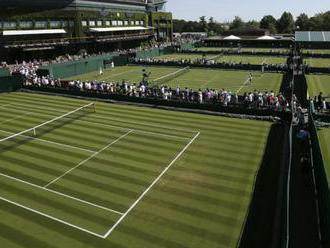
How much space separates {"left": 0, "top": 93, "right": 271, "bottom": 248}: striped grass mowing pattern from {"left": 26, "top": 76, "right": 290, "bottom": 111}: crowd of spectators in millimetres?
3014

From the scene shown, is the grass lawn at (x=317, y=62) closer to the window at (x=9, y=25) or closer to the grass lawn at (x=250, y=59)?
the grass lawn at (x=250, y=59)

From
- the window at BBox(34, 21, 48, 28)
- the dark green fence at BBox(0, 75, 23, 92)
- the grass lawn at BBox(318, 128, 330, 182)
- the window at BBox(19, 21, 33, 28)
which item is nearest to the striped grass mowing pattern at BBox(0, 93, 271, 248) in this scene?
the grass lawn at BBox(318, 128, 330, 182)

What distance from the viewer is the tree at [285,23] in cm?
17114

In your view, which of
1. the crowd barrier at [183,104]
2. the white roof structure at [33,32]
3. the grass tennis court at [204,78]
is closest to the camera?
the crowd barrier at [183,104]

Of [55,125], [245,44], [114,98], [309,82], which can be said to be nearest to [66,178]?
[55,125]

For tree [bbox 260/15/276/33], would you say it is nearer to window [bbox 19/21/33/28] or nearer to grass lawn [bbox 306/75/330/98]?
window [bbox 19/21/33/28]

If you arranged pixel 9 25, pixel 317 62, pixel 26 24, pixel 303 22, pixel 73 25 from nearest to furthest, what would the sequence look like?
pixel 317 62 → pixel 9 25 → pixel 26 24 → pixel 73 25 → pixel 303 22

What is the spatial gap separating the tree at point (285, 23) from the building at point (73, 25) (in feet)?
211

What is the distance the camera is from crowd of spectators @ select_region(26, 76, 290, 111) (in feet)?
112

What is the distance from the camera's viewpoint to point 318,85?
46.2 metres

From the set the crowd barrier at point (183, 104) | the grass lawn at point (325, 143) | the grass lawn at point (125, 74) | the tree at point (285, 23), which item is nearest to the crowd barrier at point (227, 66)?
the grass lawn at point (125, 74)

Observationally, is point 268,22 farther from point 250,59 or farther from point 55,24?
point 55,24

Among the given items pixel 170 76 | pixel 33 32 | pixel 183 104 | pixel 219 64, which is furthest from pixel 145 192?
pixel 33 32

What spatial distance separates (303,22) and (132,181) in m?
162
